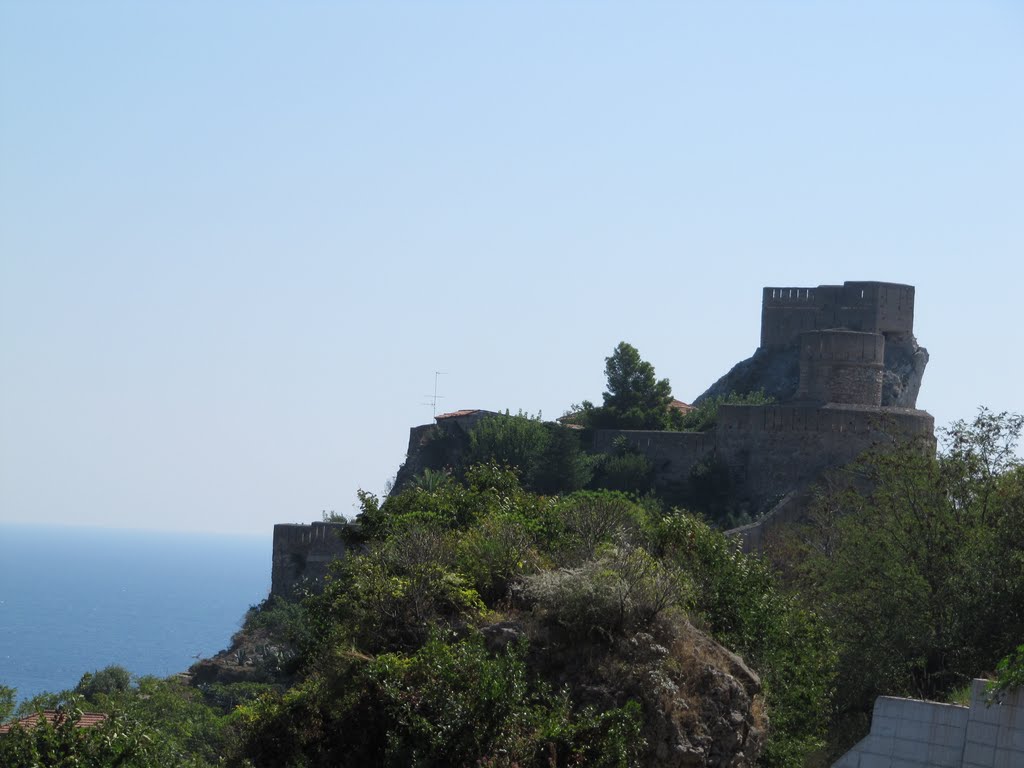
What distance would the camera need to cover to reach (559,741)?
14.3m

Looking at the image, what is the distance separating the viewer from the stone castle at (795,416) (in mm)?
48406

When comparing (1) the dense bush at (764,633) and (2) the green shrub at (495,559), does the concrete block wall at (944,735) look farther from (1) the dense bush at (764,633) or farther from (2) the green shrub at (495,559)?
(2) the green shrub at (495,559)

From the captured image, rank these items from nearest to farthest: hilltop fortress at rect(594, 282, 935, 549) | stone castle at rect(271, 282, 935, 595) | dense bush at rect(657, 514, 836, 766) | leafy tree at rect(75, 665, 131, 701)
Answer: dense bush at rect(657, 514, 836, 766) → leafy tree at rect(75, 665, 131, 701) → hilltop fortress at rect(594, 282, 935, 549) → stone castle at rect(271, 282, 935, 595)

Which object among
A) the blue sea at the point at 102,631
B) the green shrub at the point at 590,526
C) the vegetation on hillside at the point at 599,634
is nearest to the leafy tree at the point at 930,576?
the vegetation on hillside at the point at 599,634

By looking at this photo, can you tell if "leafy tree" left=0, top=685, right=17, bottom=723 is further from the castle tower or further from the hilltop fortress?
the castle tower

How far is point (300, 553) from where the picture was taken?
5412 cm

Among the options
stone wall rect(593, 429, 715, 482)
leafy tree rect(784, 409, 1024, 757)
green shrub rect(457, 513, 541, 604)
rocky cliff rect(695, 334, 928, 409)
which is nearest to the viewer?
green shrub rect(457, 513, 541, 604)

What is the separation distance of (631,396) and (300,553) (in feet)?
39.7

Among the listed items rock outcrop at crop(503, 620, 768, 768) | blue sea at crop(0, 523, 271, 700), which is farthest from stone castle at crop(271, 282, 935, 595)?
rock outcrop at crop(503, 620, 768, 768)

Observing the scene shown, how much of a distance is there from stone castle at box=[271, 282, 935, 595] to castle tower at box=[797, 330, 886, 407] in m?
0.03

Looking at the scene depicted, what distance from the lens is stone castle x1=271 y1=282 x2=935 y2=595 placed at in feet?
159

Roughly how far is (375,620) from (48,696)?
12.3 feet

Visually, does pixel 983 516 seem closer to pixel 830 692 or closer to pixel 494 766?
pixel 830 692

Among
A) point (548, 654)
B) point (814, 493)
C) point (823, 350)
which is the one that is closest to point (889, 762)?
point (548, 654)
